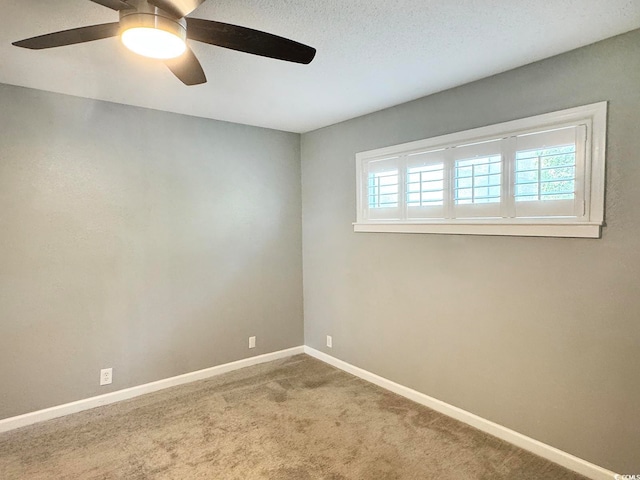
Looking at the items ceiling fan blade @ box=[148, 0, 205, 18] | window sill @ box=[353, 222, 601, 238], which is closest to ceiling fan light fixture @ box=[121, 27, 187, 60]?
ceiling fan blade @ box=[148, 0, 205, 18]

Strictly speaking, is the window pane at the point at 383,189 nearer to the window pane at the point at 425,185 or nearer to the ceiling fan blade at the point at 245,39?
the window pane at the point at 425,185

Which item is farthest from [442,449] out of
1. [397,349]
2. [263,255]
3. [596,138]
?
[263,255]

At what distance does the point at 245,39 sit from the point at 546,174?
191 centimetres

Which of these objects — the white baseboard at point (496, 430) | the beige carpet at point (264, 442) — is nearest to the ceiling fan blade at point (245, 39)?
the beige carpet at point (264, 442)

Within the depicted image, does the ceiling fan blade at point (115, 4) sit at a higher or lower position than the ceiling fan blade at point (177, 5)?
higher

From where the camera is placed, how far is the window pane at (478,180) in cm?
252

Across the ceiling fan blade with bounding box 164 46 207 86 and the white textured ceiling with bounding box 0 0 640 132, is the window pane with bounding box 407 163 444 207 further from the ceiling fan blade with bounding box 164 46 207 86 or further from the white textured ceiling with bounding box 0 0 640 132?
the ceiling fan blade with bounding box 164 46 207 86

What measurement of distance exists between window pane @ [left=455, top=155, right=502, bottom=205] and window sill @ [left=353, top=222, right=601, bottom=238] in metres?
0.18

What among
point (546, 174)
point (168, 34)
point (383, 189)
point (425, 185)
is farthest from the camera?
point (383, 189)

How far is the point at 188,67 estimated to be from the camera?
1.79 m

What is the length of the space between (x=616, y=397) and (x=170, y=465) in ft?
8.55

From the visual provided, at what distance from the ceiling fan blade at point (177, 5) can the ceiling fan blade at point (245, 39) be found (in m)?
0.09

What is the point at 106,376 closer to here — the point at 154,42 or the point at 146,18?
the point at 154,42

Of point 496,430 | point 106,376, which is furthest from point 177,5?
point 496,430
